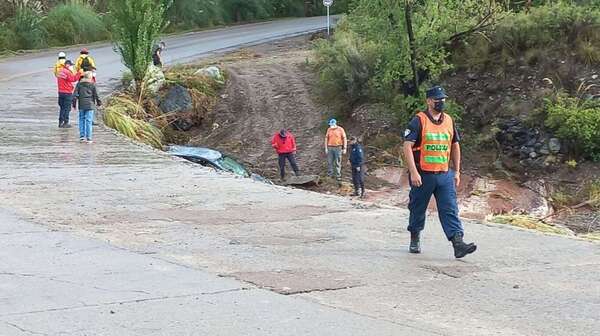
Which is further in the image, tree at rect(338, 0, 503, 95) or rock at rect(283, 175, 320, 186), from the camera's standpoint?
tree at rect(338, 0, 503, 95)

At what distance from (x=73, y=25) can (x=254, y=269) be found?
134 feet

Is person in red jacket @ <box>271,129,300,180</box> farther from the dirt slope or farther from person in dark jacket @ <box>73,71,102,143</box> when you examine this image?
person in dark jacket @ <box>73,71,102,143</box>

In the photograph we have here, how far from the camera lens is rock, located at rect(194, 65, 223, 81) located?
36.6 m

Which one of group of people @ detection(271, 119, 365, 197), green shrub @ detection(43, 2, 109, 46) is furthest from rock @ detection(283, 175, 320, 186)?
green shrub @ detection(43, 2, 109, 46)

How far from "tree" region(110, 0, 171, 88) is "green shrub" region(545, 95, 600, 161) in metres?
12.7

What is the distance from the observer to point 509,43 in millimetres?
31469

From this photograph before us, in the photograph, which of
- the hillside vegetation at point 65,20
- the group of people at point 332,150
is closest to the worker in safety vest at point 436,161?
the group of people at point 332,150

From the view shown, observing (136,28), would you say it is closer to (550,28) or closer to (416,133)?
(550,28)

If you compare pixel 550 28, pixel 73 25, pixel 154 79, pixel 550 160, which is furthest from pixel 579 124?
pixel 73 25

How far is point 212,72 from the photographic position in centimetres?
3706

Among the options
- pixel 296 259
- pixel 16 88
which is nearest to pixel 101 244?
pixel 296 259

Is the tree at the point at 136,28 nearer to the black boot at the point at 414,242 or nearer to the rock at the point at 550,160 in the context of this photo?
the rock at the point at 550,160

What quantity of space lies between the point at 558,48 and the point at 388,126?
20.6ft

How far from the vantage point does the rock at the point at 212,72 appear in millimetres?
36584
